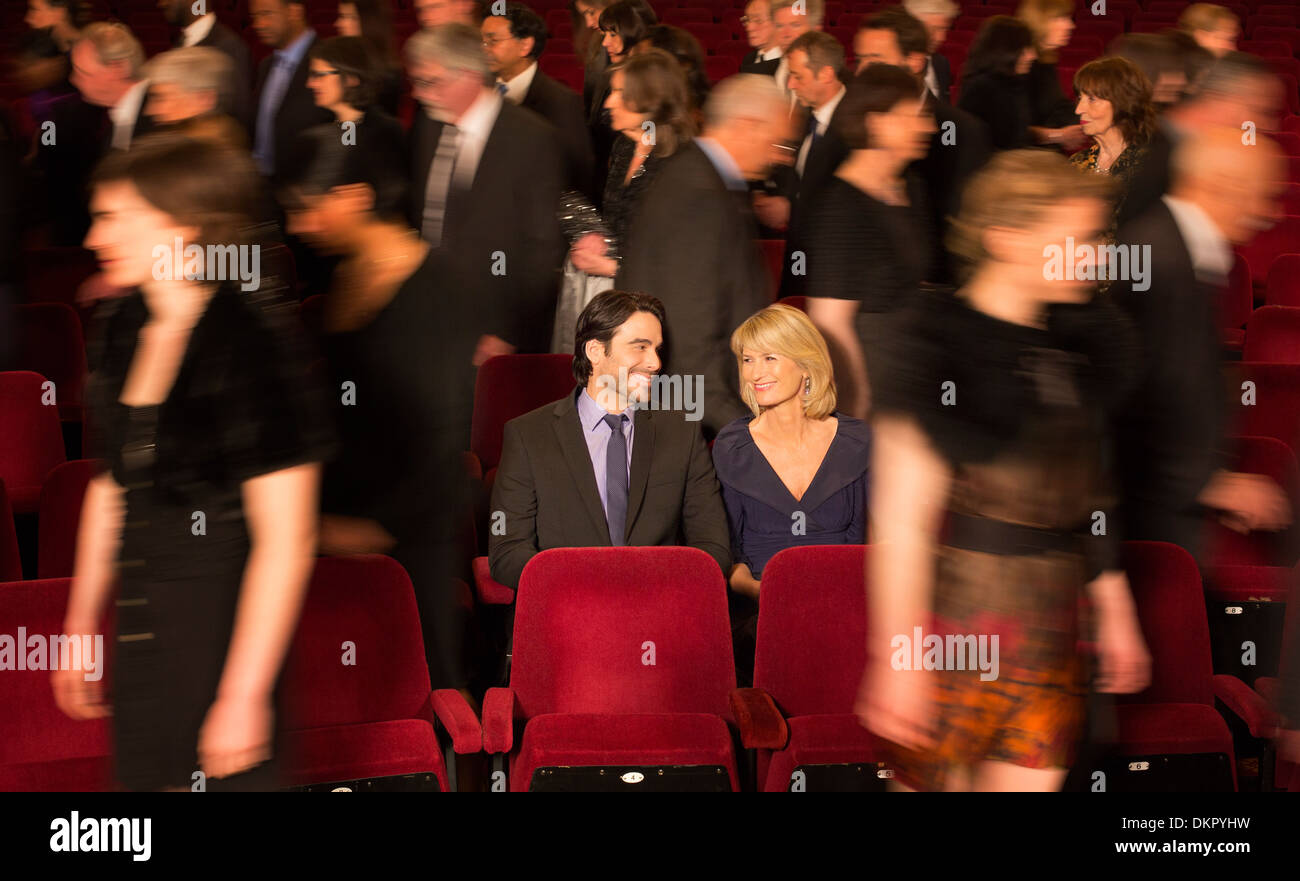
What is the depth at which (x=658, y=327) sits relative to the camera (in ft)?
9.80

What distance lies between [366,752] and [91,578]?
706 mm

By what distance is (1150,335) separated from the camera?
265 centimetres

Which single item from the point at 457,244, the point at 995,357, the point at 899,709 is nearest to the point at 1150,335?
the point at 995,357

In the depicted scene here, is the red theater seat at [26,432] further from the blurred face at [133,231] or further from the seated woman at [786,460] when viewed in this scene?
the blurred face at [133,231]

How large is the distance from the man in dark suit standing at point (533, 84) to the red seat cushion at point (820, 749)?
233 cm

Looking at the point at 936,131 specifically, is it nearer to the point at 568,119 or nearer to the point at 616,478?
the point at 568,119

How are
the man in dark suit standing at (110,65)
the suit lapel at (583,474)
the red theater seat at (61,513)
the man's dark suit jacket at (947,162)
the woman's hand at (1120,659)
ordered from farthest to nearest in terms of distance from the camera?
1. the man in dark suit standing at (110,65)
2. the man's dark suit jacket at (947,162)
3. the red theater seat at (61,513)
4. the suit lapel at (583,474)
5. the woman's hand at (1120,659)

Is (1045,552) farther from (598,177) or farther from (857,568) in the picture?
(598,177)

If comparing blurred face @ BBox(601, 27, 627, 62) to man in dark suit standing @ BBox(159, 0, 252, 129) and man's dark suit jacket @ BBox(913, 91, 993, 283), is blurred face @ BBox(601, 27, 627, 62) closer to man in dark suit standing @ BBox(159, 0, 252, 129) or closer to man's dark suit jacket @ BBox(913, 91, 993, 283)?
man's dark suit jacket @ BBox(913, 91, 993, 283)

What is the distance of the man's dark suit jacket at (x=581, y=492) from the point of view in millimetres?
2881

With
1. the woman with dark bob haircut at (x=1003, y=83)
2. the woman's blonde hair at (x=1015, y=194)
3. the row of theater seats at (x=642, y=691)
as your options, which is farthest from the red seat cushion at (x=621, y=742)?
the woman with dark bob haircut at (x=1003, y=83)

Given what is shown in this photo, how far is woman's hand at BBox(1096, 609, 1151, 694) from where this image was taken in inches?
76.1

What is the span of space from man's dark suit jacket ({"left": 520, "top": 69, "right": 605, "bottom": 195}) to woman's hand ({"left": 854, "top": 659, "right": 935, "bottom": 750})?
2.70 m
